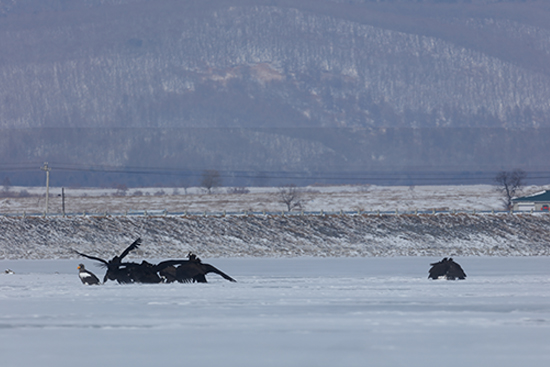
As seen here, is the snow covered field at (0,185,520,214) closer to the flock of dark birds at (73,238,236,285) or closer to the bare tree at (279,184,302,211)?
the bare tree at (279,184,302,211)

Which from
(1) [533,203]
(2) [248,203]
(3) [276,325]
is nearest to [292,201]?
(2) [248,203]

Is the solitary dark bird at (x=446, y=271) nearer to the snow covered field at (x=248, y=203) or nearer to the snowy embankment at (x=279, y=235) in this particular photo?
the snowy embankment at (x=279, y=235)

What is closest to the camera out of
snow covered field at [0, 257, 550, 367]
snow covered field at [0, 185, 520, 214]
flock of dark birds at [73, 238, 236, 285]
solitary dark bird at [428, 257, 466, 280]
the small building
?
snow covered field at [0, 257, 550, 367]

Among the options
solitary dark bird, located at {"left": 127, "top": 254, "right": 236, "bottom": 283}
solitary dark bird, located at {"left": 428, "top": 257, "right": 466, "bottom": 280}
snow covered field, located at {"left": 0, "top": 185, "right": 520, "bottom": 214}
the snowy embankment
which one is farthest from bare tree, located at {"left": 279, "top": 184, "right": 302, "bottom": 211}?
solitary dark bird, located at {"left": 127, "top": 254, "right": 236, "bottom": 283}

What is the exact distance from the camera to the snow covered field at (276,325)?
14273 mm

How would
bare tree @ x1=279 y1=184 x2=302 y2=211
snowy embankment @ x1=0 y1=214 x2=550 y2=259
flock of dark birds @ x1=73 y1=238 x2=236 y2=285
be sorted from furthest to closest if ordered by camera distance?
bare tree @ x1=279 y1=184 x2=302 y2=211 < snowy embankment @ x1=0 y1=214 x2=550 y2=259 < flock of dark birds @ x1=73 y1=238 x2=236 y2=285

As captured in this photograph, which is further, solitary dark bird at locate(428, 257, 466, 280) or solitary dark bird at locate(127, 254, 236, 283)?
solitary dark bird at locate(428, 257, 466, 280)

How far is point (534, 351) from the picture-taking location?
1466 centimetres

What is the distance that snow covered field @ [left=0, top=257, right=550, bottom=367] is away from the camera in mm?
14273

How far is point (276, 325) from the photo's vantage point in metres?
18.2

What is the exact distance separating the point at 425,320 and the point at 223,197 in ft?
444

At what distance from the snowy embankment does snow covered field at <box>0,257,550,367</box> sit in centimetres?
4237

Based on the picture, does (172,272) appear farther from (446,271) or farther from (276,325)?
(276,325)

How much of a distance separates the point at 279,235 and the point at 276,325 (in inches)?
2275
